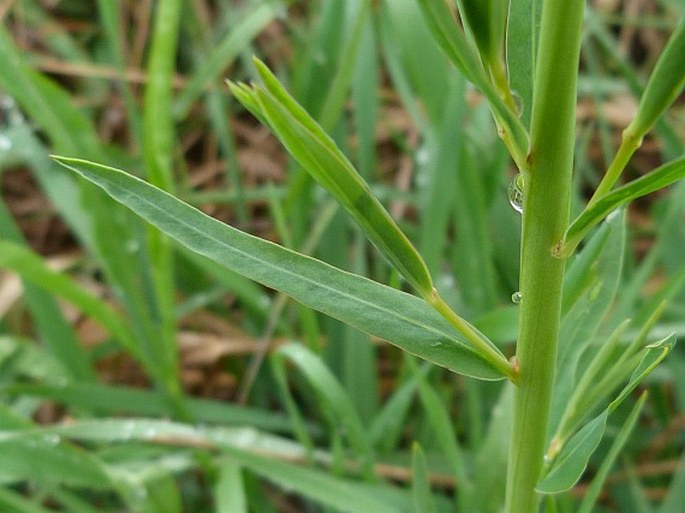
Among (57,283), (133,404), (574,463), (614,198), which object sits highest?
(614,198)

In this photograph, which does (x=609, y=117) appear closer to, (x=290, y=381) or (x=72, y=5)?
(x=290, y=381)

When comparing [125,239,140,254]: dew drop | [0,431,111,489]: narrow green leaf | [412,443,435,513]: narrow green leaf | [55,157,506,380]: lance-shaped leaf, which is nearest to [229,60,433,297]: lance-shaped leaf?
[55,157,506,380]: lance-shaped leaf

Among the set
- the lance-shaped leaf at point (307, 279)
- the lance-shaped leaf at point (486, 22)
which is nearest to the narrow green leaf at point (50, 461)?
the lance-shaped leaf at point (307, 279)

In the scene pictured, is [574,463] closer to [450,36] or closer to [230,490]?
[450,36]

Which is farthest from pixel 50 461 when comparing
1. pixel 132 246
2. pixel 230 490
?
pixel 132 246

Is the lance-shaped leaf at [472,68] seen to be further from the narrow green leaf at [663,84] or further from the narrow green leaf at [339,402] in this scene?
the narrow green leaf at [339,402]

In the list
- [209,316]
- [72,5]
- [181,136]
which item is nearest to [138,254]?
[209,316]

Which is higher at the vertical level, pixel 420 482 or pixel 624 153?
pixel 624 153

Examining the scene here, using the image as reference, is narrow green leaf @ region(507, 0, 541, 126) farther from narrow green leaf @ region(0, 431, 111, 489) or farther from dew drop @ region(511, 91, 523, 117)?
narrow green leaf @ region(0, 431, 111, 489)
